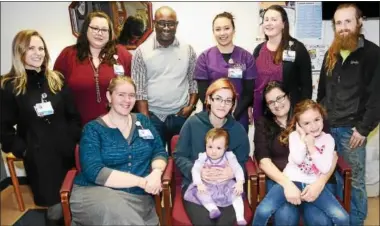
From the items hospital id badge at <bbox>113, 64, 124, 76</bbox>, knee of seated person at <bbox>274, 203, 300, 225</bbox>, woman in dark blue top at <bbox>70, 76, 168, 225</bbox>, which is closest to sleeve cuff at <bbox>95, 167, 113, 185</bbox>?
woman in dark blue top at <bbox>70, 76, 168, 225</bbox>

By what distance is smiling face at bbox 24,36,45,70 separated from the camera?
266 centimetres

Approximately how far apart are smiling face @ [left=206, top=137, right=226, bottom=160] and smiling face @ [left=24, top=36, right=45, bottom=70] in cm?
130

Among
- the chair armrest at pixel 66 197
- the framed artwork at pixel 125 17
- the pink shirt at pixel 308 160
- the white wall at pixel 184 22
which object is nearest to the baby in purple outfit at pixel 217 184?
the pink shirt at pixel 308 160

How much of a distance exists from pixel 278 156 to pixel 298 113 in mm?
327

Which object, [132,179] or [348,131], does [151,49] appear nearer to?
[132,179]

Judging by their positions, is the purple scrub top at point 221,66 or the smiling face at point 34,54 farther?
the purple scrub top at point 221,66

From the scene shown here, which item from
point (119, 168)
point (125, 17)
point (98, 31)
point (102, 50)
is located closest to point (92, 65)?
point (102, 50)

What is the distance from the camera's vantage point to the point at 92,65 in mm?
2994

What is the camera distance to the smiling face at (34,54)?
2660mm

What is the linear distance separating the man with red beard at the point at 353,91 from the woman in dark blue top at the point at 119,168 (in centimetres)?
135

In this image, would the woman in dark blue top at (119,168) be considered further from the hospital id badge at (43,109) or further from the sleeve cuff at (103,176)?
the hospital id badge at (43,109)

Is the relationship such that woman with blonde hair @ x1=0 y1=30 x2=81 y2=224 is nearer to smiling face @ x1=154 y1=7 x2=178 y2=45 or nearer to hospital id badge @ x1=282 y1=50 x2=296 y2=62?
smiling face @ x1=154 y1=7 x2=178 y2=45

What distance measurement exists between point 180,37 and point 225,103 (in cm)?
115

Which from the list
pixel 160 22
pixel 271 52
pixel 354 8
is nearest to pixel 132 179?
pixel 160 22
